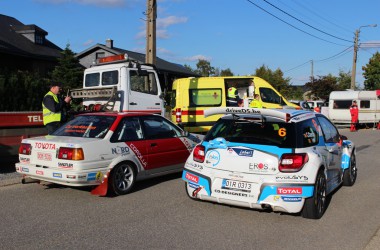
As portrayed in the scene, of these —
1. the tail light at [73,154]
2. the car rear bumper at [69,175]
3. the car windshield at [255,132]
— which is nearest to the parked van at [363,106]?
the car windshield at [255,132]

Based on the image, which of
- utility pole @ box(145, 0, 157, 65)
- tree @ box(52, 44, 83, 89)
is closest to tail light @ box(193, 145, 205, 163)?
utility pole @ box(145, 0, 157, 65)

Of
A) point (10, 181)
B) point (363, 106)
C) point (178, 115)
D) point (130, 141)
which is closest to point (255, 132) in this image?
point (130, 141)

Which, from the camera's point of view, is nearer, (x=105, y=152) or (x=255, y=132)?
(x=255, y=132)

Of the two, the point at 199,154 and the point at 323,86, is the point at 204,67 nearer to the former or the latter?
the point at 323,86

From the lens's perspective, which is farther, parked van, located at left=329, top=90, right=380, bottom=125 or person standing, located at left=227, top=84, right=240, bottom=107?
parked van, located at left=329, top=90, right=380, bottom=125

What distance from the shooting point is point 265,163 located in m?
5.48

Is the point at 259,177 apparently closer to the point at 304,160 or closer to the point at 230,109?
the point at 304,160

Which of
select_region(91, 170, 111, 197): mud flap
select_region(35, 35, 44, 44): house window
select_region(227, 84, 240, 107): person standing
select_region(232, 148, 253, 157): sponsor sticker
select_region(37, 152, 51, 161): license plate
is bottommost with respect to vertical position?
select_region(91, 170, 111, 197): mud flap

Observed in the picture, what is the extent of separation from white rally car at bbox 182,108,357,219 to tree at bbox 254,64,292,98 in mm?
49115

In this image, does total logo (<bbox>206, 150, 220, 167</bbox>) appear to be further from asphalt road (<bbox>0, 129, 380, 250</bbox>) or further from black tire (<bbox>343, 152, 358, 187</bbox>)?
black tire (<bbox>343, 152, 358, 187</bbox>)

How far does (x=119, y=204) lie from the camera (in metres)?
6.39

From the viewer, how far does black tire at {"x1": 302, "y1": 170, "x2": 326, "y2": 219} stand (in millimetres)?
5502

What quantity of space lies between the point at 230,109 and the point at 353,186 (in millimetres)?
3423

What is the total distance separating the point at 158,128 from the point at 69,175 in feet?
7.19
